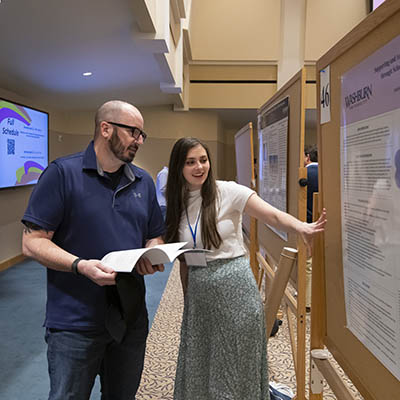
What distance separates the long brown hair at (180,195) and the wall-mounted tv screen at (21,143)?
11.8 feet

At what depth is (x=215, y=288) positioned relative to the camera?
5.61ft

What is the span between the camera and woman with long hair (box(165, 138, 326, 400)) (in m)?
1.71

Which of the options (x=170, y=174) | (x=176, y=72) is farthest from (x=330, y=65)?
(x=176, y=72)

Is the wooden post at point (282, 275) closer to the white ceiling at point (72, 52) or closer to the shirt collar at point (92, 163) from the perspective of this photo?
the shirt collar at point (92, 163)

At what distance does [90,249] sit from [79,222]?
0.11 meters

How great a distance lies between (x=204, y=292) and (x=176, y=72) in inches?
157

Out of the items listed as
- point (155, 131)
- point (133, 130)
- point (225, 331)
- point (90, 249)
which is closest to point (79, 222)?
point (90, 249)

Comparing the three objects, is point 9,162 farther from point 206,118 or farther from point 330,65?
point 330,65

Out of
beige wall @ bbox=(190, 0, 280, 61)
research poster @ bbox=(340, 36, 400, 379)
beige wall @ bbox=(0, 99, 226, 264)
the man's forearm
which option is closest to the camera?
research poster @ bbox=(340, 36, 400, 379)

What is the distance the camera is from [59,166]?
1.41m

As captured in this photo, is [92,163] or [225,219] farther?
[225,219]

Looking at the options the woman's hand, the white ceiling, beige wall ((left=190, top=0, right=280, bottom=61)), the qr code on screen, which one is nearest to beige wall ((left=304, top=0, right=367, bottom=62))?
beige wall ((left=190, top=0, right=280, bottom=61))

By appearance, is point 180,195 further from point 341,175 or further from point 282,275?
point 341,175

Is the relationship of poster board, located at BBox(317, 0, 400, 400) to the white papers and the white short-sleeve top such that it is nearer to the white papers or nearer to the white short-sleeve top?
the white papers
